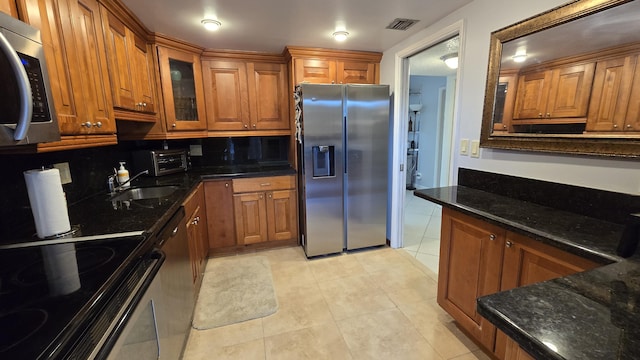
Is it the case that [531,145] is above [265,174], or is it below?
above

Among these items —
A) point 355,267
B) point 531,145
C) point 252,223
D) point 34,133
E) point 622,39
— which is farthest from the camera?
point 252,223

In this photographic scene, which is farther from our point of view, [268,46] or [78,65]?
[268,46]

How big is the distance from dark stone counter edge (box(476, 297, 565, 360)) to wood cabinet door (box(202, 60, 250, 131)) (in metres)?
2.83

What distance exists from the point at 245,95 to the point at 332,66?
1004 millimetres

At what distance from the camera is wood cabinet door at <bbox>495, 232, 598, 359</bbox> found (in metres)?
1.09

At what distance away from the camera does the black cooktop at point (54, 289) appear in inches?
24.4

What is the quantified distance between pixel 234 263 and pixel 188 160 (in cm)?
128

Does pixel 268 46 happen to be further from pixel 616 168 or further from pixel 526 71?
pixel 616 168

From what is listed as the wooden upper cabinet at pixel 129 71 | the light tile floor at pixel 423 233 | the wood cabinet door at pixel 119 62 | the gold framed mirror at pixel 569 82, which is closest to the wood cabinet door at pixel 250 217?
the wooden upper cabinet at pixel 129 71

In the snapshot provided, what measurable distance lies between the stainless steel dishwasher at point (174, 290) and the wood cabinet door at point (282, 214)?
1.11 metres

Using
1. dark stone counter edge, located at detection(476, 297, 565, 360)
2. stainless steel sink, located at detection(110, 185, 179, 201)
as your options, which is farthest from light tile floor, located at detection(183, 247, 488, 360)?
dark stone counter edge, located at detection(476, 297, 565, 360)

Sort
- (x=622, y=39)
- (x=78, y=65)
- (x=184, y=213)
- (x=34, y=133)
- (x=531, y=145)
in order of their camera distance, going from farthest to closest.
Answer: (x=184, y=213) < (x=531, y=145) < (x=78, y=65) < (x=622, y=39) < (x=34, y=133)

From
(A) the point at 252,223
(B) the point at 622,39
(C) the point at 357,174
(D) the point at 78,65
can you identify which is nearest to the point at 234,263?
(A) the point at 252,223

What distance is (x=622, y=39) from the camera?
1.17 meters
